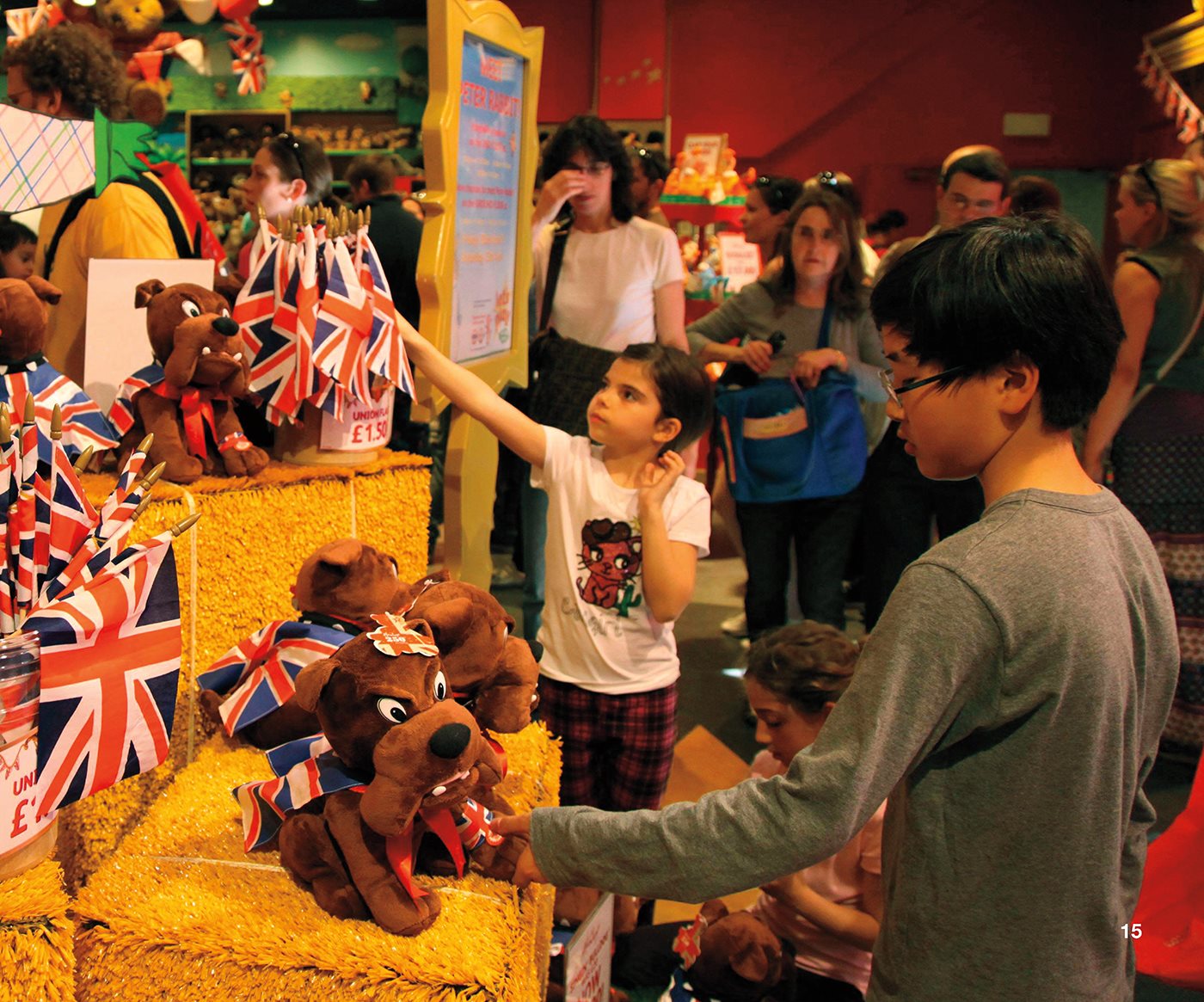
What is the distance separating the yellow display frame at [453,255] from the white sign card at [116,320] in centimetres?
48

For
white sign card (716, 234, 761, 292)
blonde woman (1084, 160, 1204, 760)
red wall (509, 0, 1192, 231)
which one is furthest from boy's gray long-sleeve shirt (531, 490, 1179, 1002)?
red wall (509, 0, 1192, 231)

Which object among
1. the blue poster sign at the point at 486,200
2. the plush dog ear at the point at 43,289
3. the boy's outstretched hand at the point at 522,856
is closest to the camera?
the boy's outstretched hand at the point at 522,856

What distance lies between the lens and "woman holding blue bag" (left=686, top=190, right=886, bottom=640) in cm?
277

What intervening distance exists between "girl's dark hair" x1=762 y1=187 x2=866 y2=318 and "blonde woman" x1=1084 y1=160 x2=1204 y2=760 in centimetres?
70

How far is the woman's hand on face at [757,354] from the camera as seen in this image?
9.16 ft

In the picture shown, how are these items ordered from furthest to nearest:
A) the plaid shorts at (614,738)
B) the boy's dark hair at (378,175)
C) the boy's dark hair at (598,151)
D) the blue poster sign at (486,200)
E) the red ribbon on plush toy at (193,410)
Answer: the boy's dark hair at (378,175) < the boy's dark hair at (598,151) < the blue poster sign at (486,200) < the plaid shorts at (614,738) < the red ribbon on plush toy at (193,410)

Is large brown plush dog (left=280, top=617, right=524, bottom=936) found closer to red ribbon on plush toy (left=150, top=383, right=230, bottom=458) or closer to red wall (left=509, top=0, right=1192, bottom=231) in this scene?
red ribbon on plush toy (left=150, top=383, right=230, bottom=458)

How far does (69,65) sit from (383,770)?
1854 mm

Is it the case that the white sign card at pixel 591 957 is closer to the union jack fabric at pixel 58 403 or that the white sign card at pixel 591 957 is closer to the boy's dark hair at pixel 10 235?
the union jack fabric at pixel 58 403

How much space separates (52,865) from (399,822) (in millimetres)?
296

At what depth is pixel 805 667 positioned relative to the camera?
164 centimetres

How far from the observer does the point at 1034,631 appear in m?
0.86

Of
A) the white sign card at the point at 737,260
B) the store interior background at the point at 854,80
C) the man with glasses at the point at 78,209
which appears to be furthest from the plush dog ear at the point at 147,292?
the store interior background at the point at 854,80

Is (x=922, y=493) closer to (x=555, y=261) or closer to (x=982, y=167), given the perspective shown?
(x=982, y=167)
